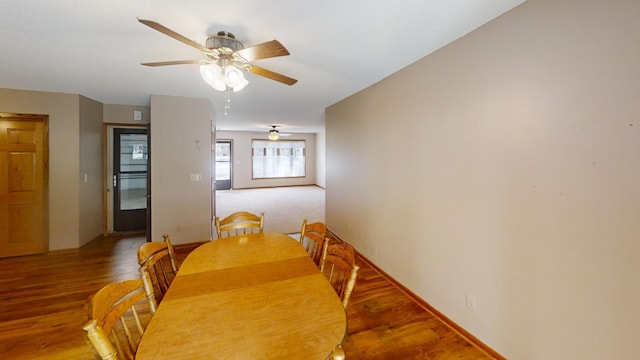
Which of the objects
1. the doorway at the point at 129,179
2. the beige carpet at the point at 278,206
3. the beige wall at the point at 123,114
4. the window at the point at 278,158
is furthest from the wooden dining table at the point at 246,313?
the window at the point at 278,158

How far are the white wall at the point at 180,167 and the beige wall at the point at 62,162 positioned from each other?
1.18 meters

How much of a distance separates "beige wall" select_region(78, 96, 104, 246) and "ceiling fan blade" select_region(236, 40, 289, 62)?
3.71m

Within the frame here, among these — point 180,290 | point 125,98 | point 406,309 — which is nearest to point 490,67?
point 406,309

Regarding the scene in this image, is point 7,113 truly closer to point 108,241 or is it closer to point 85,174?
point 85,174

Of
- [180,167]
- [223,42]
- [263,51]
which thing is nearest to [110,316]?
[263,51]

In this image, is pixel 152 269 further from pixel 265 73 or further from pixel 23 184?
pixel 23 184

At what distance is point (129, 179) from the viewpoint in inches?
188

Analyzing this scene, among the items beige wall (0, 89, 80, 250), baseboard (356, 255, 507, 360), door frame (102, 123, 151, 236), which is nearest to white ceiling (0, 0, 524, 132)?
beige wall (0, 89, 80, 250)

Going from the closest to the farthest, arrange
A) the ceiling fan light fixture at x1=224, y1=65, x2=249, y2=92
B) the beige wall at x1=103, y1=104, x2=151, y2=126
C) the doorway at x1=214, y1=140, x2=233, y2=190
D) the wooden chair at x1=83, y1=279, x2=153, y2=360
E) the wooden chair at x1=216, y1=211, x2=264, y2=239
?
the wooden chair at x1=83, y1=279, x2=153, y2=360 < the ceiling fan light fixture at x1=224, y1=65, x2=249, y2=92 < the wooden chair at x1=216, y1=211, x2=264, y2=239 < the beige wall at x1=103, y1=104, x2=151, y2=126 < the doorway at x1=214, y1=140, x2=233, y2=190

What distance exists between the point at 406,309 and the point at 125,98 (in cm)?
487

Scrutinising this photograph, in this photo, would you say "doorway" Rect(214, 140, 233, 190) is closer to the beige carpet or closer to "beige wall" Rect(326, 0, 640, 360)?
the beige carpet

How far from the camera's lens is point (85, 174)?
400cm

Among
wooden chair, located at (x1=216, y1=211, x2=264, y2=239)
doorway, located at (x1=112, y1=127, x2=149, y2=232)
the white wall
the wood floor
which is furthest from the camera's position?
→ doorway, located at (x1=112, y1=127, x2=149, y2=232)

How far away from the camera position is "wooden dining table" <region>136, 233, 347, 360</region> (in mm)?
930
